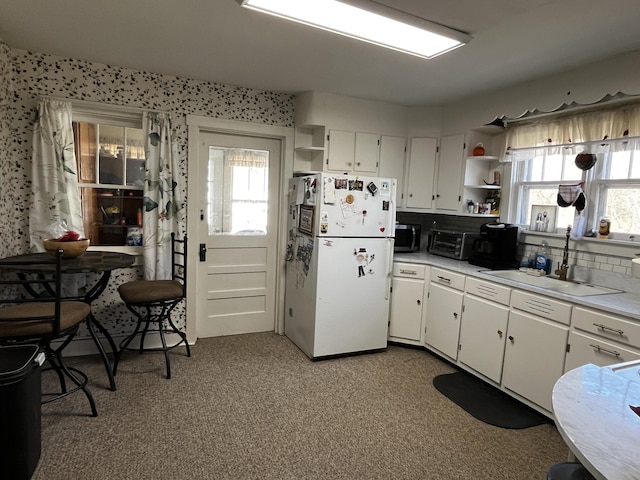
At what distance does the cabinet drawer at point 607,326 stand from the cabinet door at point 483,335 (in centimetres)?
50

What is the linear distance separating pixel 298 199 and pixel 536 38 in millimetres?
2133

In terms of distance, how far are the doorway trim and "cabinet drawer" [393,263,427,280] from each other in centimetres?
115

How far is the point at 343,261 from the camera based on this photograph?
3289 mm

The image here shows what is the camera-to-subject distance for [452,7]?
1903 millimetres

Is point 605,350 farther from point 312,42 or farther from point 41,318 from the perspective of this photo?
point 41,318

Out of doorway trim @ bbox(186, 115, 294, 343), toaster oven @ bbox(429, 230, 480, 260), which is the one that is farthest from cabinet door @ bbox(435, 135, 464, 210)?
doorway trim @ bbox(186, 115, 294, 343)

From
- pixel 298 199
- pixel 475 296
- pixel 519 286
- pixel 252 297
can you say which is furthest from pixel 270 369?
pixel 519 286

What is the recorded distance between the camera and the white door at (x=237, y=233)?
3674 mm

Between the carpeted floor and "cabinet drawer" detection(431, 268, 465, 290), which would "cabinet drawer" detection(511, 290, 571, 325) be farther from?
the carpeted floor

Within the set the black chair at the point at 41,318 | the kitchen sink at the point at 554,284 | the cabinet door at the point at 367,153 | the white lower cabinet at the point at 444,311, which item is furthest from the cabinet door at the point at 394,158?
the black chair at the point at 41,318

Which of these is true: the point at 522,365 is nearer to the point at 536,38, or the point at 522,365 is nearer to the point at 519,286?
the point at 519,286

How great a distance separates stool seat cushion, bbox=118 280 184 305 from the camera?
2.84m

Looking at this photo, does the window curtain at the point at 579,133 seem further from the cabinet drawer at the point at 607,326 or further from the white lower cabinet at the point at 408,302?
the white lower cabinet at the point at 408,302

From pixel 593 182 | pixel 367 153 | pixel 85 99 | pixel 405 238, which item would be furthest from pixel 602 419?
pixel 85 99
